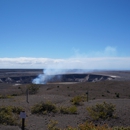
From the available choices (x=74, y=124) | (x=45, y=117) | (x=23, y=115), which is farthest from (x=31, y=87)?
(x=23, y=115)

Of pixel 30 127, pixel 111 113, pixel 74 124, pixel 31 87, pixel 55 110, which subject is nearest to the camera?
pixel 30 127

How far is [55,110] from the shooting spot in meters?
18.6

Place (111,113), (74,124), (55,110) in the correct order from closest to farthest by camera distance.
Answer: (74,124), (111,113), (55,110)

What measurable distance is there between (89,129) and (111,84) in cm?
3954

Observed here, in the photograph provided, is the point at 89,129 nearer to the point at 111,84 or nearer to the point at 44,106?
the point at 44,106

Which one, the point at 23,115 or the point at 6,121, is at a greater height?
the point at 23,115

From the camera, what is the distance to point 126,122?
15.3 metres

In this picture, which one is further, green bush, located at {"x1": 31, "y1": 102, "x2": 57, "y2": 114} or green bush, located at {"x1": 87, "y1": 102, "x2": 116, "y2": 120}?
green bush, located at {"x1": 31, "y1": 102, "x2": 57, "y2": 114}

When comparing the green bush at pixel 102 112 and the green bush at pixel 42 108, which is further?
the green bush at pixel 42 108

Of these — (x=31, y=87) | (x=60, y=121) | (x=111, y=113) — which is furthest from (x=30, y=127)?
(x=31, y=87)

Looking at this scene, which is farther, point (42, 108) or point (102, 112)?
point (42, 108)

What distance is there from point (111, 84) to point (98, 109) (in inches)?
1269

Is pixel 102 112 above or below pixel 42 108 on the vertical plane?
above

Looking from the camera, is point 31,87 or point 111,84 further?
point 111,84
